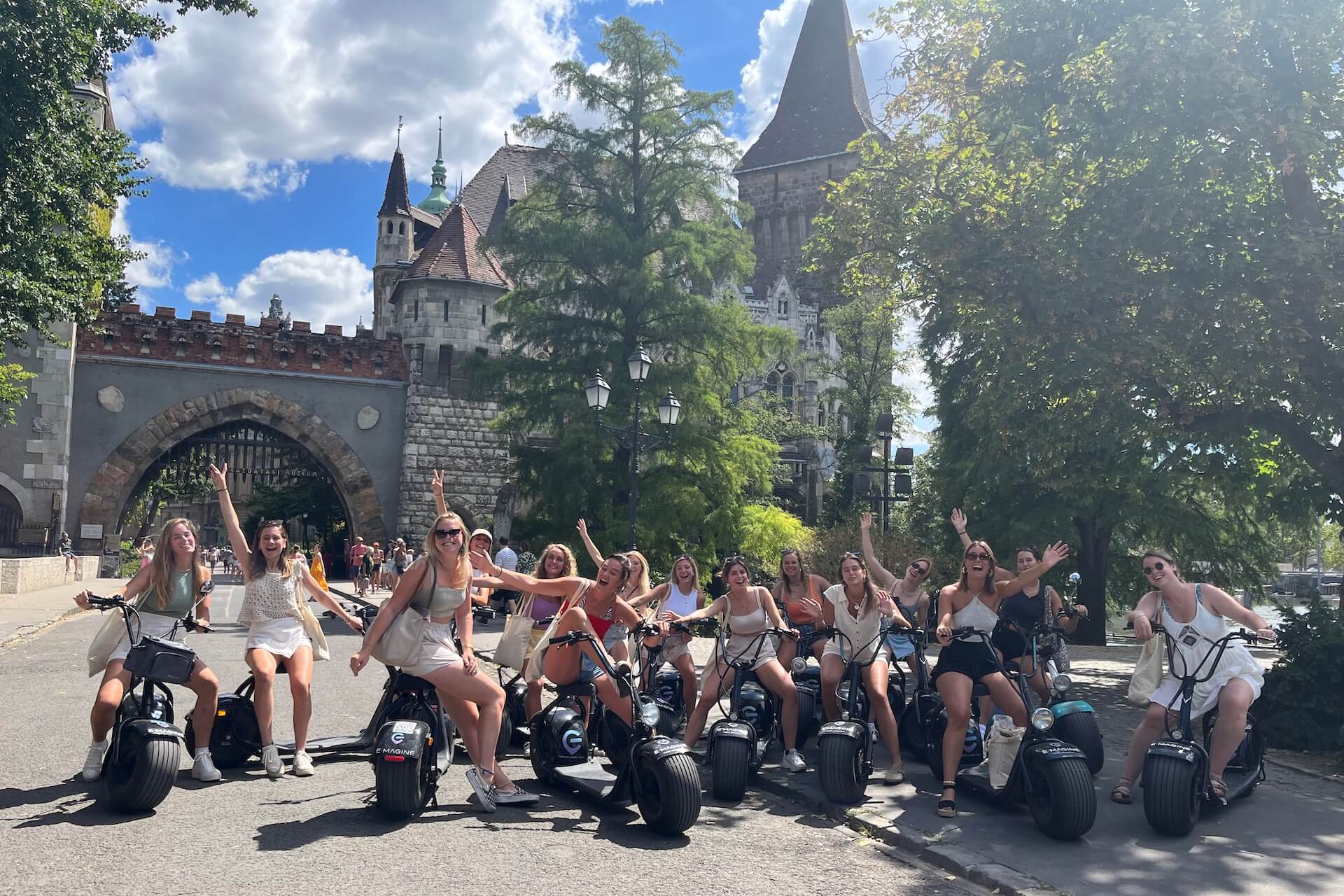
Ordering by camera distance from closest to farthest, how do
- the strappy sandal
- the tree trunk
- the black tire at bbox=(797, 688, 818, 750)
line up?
the strappy sandal → the black tire at bbox=(797, 688, 818, 750) → the tree trunk

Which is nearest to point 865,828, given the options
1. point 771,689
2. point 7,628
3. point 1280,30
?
point 771,689

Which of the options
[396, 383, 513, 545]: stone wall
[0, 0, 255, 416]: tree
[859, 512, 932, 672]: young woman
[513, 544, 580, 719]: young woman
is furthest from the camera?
[396, 383, 513, 545]: stone wall

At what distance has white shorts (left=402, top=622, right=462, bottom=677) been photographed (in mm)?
6105

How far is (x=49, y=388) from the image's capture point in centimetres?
3378

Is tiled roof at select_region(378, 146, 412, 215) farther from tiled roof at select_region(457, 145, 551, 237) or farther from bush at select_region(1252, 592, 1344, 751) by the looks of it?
bush at select_region(1252, 592, 1344, 751)

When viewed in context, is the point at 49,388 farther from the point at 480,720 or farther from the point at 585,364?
the point at 480,720

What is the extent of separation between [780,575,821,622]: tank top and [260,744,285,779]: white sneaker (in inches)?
167

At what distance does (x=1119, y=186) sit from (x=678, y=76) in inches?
597

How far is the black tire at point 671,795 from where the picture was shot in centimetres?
588

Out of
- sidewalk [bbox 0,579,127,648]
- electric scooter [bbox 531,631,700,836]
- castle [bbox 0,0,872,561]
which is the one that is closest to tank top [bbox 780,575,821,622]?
electric scooter [bbox 531,631,700,836]

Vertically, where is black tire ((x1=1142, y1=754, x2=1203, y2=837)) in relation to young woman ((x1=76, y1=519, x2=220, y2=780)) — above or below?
below

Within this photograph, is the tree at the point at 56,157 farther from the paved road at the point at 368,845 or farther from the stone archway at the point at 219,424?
the stone archway at the point at 219,424

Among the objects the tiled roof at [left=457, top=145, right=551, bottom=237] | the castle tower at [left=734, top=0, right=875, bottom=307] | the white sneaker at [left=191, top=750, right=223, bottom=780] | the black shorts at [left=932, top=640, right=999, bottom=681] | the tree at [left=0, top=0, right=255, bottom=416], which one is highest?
the castle tower at [left=734, top=0, right=875, bottom=307]

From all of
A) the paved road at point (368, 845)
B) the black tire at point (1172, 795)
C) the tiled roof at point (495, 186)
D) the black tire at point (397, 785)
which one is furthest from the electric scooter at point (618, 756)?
the tiled roof at point (495, 186)
